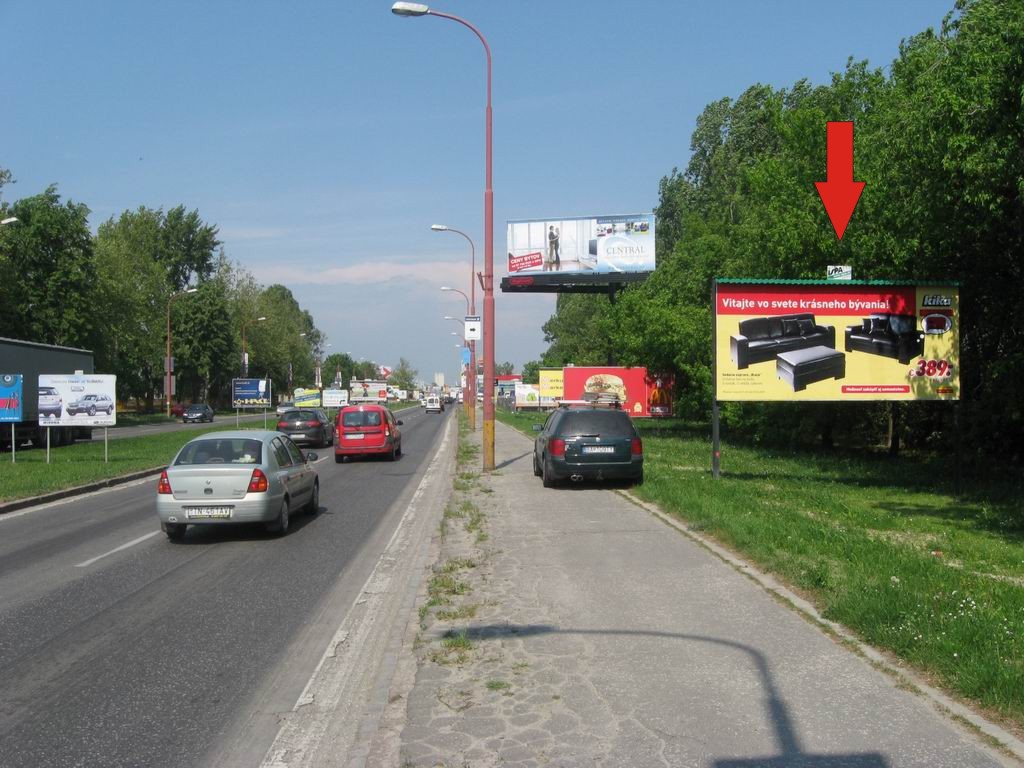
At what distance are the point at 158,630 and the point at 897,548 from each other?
23.3ft

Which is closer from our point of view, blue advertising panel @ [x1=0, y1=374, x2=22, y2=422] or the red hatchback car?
blue advertising panel @ [x1=0, y1=374, x2=22, y2=422]

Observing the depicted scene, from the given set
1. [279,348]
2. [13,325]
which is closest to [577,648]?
[13,325]

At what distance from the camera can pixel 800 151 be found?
26594mm

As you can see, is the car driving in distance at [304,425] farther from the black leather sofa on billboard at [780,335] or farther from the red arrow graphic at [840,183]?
the black leather sofa on billboard at [780,335]

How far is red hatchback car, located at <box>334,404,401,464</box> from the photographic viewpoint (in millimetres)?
26391

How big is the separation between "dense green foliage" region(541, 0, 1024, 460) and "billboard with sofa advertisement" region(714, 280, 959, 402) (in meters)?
1.31

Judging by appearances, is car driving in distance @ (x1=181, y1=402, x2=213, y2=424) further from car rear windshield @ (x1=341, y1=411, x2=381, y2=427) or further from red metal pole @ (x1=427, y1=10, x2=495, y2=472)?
red metal pole @ (x1=427, y1=10, x2=495, y2=472)

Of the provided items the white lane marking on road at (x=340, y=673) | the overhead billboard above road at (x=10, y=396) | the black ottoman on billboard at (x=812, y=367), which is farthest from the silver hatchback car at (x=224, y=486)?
the overhead billboard above road at (x=10, y=396)

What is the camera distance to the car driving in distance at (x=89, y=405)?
24.1 m

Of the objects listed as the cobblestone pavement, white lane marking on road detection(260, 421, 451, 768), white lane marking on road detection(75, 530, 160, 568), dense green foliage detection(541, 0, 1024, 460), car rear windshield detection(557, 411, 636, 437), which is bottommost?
white lane marking on road detection(75, 530, 160, 568)

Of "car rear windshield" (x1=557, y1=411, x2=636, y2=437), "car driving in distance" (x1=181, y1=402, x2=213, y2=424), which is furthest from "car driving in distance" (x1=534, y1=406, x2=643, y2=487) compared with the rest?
"car driving in distance" (x1=181, y1=402, x2=213, y2=424)

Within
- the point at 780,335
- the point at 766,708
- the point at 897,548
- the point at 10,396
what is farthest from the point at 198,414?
the point at 766,708

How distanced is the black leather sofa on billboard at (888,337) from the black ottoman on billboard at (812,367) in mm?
396

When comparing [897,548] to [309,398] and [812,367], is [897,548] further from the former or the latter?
[309,398]
